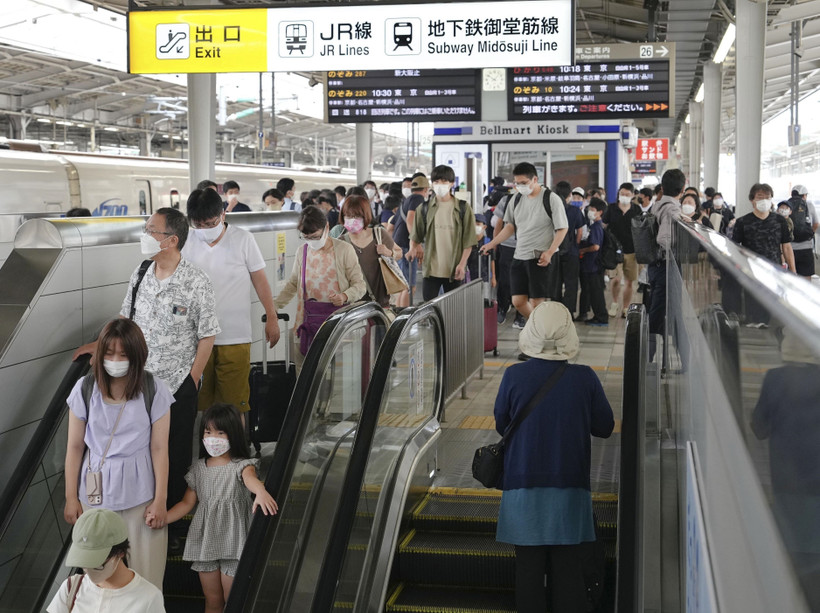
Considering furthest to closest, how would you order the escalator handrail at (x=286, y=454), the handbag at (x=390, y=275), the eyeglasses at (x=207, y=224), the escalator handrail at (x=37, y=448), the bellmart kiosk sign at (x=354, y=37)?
the bellmart kiosk sign at (x=354, y=37) < the handbag at (x=390, y=275) < the eyeglasses at (x=207, y=224) < the escalator handrail at (x=37, y=448) < the escalator handrail at (x=286, y=454)

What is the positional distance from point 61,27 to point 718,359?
16426 millimetres

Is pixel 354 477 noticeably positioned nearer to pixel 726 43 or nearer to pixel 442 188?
pixel 442 188

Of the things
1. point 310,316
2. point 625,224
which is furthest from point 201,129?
point 310,316

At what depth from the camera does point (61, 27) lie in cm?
1631

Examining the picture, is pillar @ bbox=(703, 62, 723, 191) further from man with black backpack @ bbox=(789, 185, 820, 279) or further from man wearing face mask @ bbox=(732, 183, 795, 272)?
man wearing face mask @ bbox=(732, 183, 795, 272)

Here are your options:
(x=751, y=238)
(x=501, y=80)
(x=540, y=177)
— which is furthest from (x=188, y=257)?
(x=540, y=177)

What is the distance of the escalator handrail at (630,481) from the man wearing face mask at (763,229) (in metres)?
4.77

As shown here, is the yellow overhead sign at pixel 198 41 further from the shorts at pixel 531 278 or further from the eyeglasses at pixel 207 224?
the eyeglasses at pixel 207 224

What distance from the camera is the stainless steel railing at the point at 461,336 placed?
706 cm

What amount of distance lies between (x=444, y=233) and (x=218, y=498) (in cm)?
441

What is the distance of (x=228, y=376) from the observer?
5.36 metres

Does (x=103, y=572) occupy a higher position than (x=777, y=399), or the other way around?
(x=777, y=399)

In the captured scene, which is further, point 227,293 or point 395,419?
point 227,293

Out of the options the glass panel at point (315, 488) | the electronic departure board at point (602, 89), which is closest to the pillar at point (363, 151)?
the electronic departure board at point (602, 89)
